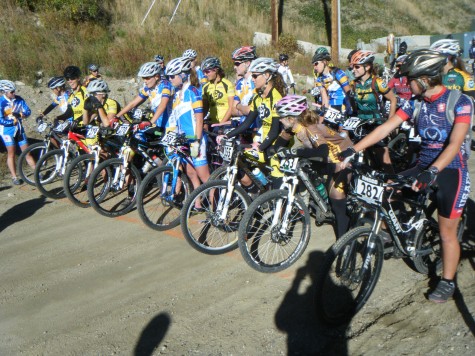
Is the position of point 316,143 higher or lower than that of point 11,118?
higher

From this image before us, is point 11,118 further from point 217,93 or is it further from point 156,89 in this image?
point 217,93

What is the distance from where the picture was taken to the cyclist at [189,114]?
6102mm

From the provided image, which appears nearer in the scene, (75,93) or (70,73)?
(70,73)

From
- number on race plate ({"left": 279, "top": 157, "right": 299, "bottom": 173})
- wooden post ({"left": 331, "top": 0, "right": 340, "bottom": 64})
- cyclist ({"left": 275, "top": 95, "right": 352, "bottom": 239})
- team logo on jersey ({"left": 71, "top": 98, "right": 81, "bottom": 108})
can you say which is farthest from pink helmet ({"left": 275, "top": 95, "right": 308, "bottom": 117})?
wooden post ({"left": 331, "top": 0, "right": 340, "bottom": 64})

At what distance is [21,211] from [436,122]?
648 centimetres

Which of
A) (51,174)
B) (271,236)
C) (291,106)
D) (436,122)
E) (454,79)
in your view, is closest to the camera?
(436,122)

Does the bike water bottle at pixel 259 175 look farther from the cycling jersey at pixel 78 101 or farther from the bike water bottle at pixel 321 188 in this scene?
the cycling jersey at pixel 78 101

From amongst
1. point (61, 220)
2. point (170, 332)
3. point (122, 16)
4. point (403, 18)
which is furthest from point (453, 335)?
point (403, 18)

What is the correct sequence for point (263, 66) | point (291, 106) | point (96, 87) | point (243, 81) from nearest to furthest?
point (291, 106), point (263, 66), point (96, 87), point (243, 81)

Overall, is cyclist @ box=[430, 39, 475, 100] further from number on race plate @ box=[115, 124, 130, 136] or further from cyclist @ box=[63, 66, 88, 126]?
cyclist @ box=[63, 66, 88, 126]

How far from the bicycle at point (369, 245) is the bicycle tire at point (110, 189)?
3802 millimetres

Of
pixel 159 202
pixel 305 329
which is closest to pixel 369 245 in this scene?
pixel 305 329

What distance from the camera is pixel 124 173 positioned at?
6727mm

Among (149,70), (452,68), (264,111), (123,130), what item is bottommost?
(123,130)
